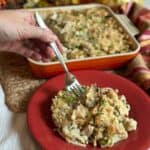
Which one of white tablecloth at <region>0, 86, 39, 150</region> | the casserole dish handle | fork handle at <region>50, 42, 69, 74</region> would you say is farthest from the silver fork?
the casserole dish handle

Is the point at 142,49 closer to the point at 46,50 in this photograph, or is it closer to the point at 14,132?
the point at 46,50

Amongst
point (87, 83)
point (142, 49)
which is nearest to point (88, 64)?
point (87, 83)

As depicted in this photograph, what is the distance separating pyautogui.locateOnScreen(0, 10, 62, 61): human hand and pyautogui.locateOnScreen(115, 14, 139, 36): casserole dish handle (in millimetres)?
209

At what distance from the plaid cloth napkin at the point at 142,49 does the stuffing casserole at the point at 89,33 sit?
0.13ft

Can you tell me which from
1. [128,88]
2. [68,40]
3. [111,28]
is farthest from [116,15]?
[128,88]

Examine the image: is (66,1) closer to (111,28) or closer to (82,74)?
(111,28)

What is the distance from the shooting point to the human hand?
770 millimetres

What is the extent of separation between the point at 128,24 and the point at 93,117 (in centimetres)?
40

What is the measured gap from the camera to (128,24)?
99 cm

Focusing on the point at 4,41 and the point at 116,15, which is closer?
the point at 4,41

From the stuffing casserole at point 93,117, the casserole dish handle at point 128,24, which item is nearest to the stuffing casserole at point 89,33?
the casserole dish handle at point 128,24

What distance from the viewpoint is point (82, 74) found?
2.65ft

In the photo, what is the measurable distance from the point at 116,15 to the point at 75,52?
0.69 feet

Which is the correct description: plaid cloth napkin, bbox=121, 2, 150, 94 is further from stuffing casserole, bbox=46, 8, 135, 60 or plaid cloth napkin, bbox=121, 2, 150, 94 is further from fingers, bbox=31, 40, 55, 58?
fingers, bbox=31, 40, 55, 58
